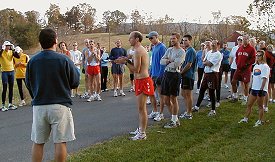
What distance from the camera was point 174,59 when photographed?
24.4 feet

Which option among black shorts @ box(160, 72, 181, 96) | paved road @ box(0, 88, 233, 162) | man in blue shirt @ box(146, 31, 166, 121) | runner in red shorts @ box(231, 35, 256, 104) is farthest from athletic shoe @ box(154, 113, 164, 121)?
runner in red shorts @ box(231, 35, 256, 104)

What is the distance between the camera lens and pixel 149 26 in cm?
4294

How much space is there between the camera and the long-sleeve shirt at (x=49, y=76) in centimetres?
437

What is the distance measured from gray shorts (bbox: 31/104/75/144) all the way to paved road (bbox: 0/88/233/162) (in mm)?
1370

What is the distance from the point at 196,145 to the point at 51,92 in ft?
10.1

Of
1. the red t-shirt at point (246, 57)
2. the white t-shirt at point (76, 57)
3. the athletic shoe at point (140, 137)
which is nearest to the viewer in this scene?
the athletic shoe at point (140, 137)

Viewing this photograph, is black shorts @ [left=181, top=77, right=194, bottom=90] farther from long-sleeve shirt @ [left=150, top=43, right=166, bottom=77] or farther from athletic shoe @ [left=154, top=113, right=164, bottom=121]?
athletic shoe @ [left=154, top=113, right=164, bottom=121]

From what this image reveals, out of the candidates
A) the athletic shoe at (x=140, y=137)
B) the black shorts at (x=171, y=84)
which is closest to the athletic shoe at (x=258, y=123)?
the black shorts at (x=171, y=84)

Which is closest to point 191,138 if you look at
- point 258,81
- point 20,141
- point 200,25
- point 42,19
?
point 258,81

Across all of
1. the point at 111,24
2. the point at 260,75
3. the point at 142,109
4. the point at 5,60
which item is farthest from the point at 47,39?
the point at 111,24

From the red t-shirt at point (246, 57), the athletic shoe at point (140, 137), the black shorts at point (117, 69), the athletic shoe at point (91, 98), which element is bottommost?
the athletic shoe at point (91, 98)

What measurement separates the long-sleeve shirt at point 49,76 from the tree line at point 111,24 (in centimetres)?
1882

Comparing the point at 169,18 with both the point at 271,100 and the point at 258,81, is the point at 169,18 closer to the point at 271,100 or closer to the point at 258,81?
the point at 271,100

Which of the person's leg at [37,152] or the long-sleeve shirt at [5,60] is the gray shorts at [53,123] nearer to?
the person's leg at [37,152]
